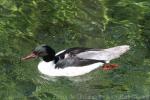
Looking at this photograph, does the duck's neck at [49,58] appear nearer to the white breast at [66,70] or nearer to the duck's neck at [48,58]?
the duck's neck at [48,58]

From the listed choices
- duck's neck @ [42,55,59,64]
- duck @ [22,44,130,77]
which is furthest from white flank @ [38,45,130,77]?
duck's neck @ [42,55,59,64]

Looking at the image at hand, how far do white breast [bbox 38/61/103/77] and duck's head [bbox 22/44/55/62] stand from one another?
0.24m

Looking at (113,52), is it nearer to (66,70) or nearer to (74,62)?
(74,62)

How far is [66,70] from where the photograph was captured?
18172mm

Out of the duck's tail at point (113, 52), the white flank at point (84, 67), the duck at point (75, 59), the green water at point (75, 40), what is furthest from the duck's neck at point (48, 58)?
the duck's tail at point (113, 52)

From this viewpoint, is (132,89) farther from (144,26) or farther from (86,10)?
(86,10)

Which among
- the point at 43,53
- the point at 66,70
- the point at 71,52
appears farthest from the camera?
the point at 43,53

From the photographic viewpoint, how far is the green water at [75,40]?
17.2 m

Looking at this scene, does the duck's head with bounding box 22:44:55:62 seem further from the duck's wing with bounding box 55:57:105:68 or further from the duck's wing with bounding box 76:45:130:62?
the duck's wing with bounding box 76:45:130:62

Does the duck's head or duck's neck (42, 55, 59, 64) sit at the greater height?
the duck's head

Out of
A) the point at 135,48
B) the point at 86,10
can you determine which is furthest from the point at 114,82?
the point at 86,10

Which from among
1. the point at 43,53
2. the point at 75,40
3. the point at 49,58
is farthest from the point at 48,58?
the point at 75,40

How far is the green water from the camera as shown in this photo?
56.4 ft

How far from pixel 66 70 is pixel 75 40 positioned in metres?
2.18
